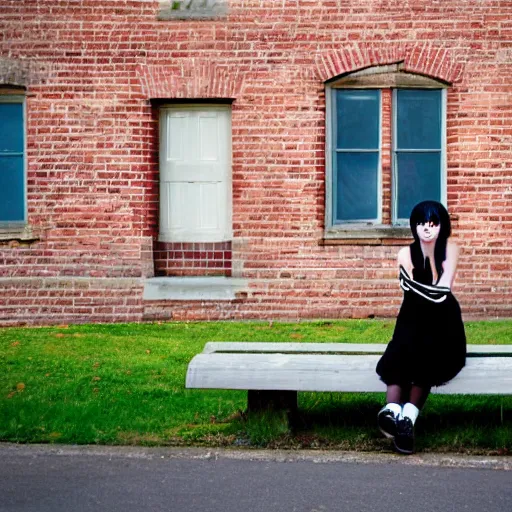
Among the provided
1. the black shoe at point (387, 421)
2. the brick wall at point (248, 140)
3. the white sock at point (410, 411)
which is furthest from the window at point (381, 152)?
Result: the black shoe at point (387, 421)

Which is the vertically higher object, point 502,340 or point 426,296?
point 426,296

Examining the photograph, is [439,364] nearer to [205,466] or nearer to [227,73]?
[205,466]

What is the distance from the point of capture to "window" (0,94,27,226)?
44.8 feet

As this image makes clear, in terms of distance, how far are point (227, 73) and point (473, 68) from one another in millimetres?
2937

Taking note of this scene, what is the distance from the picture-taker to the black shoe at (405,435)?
637 centimetres

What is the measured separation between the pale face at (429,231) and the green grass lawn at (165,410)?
1.22 metres

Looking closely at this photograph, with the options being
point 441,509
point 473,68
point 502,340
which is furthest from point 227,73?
point 441,509

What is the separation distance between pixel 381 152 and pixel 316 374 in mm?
7217

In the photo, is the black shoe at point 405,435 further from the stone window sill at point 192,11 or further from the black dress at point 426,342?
the stone window sill at point 192,11

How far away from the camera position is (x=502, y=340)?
37.1 feet

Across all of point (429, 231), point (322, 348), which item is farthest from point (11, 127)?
point (429, 231)

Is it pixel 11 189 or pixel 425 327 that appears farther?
pixel 11 189

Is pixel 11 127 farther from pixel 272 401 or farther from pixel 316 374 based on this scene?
pixel 316 374

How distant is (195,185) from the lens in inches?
542
